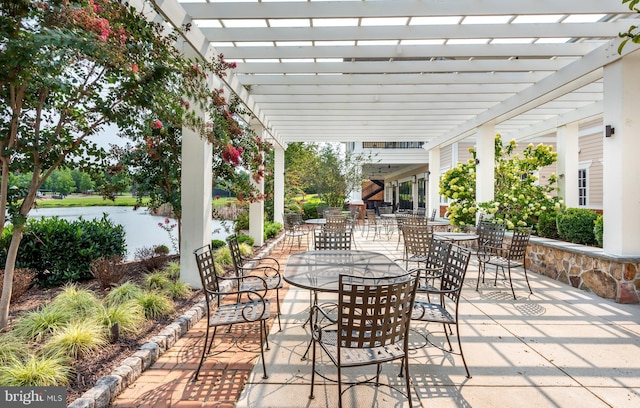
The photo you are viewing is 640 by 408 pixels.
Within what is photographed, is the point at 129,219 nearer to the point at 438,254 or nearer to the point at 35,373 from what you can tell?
the point at 35,373

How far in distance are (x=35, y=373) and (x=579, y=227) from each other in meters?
7.74

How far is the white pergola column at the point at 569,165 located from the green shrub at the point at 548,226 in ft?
4.47

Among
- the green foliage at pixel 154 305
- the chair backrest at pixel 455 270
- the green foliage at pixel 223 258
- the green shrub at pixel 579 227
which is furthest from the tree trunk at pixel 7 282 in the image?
the green shrub at pixel 579 227


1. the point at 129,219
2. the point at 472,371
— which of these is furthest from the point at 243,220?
the point at 472,371

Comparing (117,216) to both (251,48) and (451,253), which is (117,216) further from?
(451,253)

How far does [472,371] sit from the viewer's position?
257 centimetres

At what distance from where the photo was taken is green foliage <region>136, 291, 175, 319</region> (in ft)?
11.0

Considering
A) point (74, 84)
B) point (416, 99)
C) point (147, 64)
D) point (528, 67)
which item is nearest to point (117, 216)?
point (74, 84)

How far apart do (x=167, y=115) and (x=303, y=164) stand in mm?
11131

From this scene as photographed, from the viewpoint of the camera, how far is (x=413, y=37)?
4277 mm

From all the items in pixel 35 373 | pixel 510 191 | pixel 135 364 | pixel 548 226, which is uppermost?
pixel 510 191

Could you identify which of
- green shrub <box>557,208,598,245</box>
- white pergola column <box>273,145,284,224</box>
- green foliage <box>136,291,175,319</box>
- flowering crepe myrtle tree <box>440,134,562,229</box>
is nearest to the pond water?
green foliage <box>136,291,175,319</box>

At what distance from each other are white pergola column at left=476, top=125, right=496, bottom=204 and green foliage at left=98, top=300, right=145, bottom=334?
7.29m

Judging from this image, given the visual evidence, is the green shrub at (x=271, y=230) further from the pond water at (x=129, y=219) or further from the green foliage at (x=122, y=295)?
the green foliage at (x=122, y=295)
